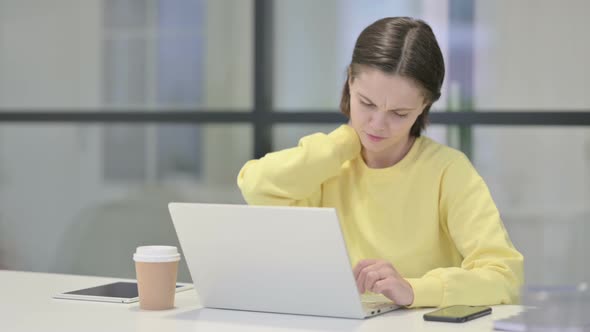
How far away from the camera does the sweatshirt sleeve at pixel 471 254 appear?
162 cm

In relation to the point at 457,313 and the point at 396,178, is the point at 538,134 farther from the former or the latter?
the point at 457,313

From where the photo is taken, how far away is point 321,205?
2.02 m

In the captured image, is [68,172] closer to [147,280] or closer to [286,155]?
[286,155]

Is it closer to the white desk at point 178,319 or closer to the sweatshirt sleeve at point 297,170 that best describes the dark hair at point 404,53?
the sweatshirt sleeve at point 297,170

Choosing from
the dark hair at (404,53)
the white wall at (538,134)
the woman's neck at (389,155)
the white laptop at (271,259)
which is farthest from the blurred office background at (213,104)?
the white laptop at (271,259)

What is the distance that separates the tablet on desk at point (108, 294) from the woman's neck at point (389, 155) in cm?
48

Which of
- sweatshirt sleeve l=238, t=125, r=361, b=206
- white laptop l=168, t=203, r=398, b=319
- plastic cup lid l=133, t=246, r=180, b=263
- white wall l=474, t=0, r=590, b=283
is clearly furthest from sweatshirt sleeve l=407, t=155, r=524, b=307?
white wall l=474, t=0, r=590, b=283

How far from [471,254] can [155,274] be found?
2.01 feet

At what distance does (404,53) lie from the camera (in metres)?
1.80

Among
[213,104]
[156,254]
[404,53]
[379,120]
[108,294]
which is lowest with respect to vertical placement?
[108,294]

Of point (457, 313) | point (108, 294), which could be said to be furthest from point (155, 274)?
point (457, 313)

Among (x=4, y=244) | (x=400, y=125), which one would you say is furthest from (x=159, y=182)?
(x=400, y=125)

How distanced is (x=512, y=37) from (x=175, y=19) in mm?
1280

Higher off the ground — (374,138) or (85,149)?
(374,138)
